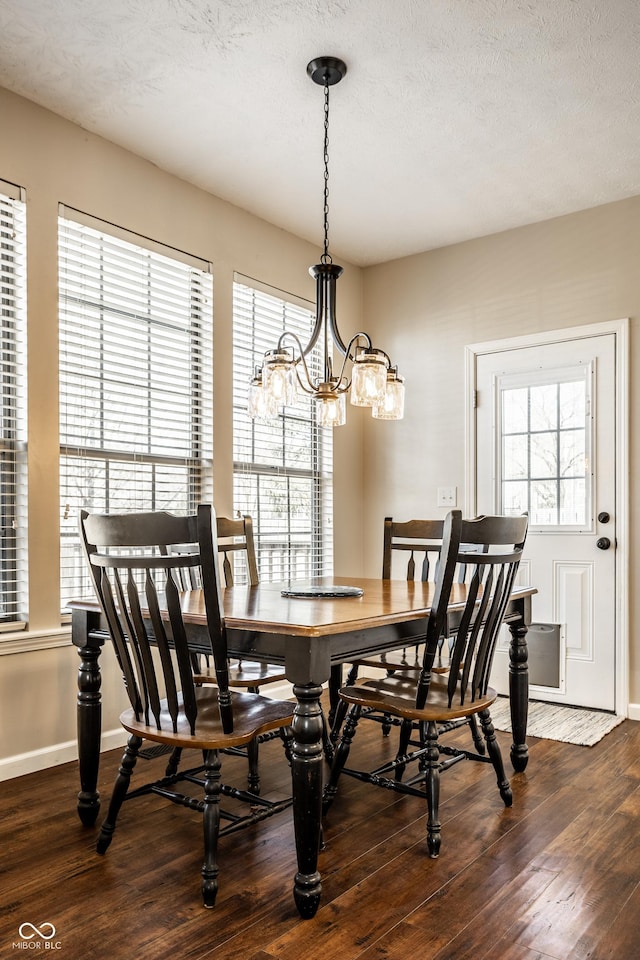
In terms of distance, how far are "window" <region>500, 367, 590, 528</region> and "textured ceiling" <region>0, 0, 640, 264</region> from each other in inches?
37.5

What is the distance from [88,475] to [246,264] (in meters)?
1.53

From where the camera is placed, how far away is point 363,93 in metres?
2.85

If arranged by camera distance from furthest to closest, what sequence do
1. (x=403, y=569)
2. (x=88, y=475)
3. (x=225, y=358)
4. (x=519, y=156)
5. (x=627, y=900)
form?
(x=403, y=569)
(x=225, y=358)
(x=519, y=156)
(x=88, y=475)
(x=627, y=900)

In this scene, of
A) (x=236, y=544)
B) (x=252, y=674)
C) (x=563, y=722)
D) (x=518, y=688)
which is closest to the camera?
(x=252, y=674)

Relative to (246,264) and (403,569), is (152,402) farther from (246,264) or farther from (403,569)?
(403,569)

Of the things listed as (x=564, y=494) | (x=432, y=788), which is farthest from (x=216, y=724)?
(x=564, y=494)

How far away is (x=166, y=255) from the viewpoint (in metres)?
3.49

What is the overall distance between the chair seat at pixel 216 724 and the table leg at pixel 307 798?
0.18 meters

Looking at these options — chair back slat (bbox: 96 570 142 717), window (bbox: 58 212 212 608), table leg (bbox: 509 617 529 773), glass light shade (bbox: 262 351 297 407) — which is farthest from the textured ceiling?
table leg (bbox: 509 617 529 773)

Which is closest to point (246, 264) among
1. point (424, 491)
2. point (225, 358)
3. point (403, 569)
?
point (225, 358)

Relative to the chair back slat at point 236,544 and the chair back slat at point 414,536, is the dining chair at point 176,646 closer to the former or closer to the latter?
the chair back slat at point 236,544

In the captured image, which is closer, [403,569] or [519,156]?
[519,156]

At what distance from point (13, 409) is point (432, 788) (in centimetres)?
207

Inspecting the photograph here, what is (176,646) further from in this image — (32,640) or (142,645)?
(32,640)
